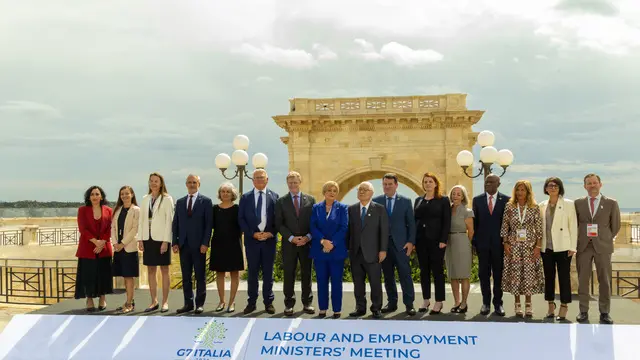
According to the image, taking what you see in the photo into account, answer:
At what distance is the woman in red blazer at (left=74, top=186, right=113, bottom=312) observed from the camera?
24.5 ft

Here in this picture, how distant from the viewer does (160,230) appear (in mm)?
7289

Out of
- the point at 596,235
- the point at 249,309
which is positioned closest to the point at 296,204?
the point at 249,309

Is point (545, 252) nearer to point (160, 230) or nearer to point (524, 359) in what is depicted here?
point (524, 359)

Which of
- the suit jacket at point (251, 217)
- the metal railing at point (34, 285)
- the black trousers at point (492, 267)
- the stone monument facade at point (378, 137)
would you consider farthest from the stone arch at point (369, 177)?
the suit jacket at point (251, 217)

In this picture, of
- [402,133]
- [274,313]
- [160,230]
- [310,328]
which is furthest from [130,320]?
[402,133]

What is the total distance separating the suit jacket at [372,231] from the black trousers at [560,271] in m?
2.21

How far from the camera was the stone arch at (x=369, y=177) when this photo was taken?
64.8 ft

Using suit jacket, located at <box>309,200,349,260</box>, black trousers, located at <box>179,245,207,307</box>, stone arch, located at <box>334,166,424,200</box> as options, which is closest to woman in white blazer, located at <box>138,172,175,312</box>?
A: black trousers, located at <box>179,245,207,307</box>

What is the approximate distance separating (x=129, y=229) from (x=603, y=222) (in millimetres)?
6518

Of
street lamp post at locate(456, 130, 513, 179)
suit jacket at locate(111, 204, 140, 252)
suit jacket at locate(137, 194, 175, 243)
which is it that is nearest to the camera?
suit jacket at locate(137, 194, 175, 243)

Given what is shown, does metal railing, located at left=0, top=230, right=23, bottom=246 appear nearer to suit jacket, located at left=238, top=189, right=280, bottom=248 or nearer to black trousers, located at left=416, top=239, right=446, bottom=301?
suit jacket, located at left=238, top=189, right=280, bottom=248

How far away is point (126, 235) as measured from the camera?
742 centimetres

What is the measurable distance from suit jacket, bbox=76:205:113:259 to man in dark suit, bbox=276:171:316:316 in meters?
2.55

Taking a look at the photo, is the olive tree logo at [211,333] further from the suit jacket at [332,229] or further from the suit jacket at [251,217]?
the suit jacket at [332,229]
